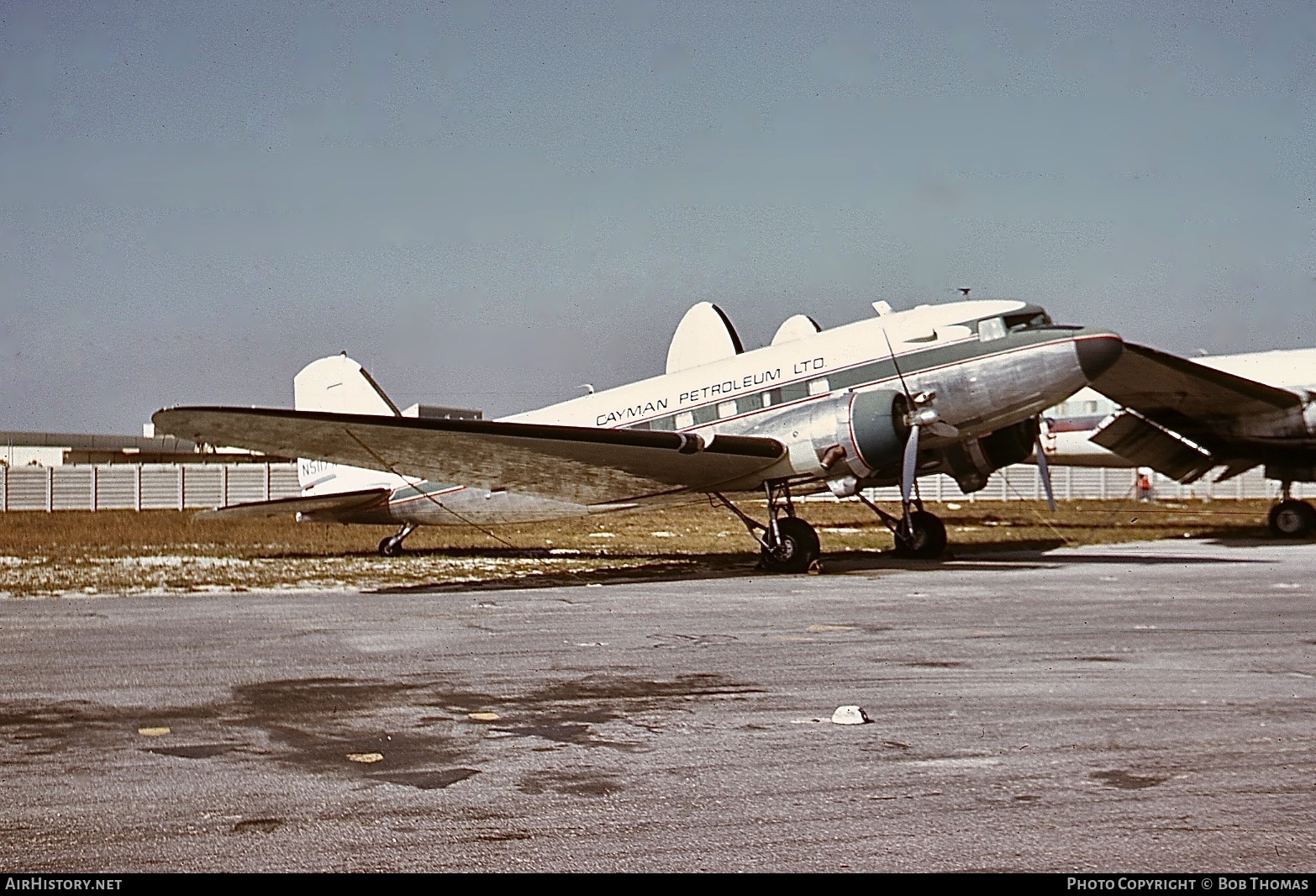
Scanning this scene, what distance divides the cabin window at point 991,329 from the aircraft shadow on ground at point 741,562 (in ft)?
12.3

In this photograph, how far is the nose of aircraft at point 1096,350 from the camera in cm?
1853

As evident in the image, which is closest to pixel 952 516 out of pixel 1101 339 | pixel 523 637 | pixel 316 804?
pixel 1101 339

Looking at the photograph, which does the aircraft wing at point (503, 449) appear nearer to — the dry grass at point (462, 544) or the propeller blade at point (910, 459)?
the dry grass at point (462, 544)

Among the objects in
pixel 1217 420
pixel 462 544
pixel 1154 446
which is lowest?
pixel 462 544

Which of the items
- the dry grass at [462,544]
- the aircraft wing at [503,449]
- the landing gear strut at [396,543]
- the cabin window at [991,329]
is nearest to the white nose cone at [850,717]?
the aircraft wing at [503,449]

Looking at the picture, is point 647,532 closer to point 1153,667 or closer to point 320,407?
point 320,407

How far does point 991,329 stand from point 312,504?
14.1 meters

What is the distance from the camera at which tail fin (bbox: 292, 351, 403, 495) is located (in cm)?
2534

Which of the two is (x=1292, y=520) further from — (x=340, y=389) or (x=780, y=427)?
(x=340, y=389)

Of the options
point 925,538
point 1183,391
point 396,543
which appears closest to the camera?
point 925,538

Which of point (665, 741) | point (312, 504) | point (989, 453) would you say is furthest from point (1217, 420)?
point (665, 741)

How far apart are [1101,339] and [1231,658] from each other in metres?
9.53

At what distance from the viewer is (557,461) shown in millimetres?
18922

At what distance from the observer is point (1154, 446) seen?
29.9m
